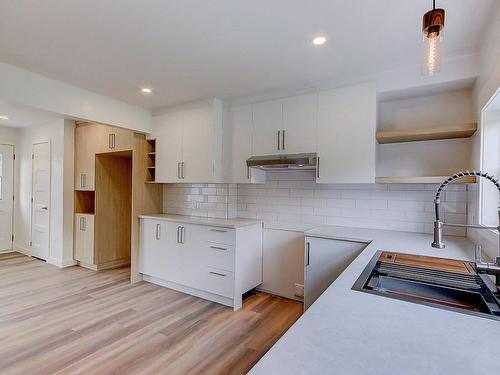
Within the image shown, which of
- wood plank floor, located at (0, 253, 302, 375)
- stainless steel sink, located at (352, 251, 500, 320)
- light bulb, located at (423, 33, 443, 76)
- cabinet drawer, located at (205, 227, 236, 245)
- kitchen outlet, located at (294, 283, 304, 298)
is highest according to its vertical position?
light bulb, located at (423, 33, 443, 76)

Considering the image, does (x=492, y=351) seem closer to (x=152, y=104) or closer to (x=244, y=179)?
(x=244, y=179)

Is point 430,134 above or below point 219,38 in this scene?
below

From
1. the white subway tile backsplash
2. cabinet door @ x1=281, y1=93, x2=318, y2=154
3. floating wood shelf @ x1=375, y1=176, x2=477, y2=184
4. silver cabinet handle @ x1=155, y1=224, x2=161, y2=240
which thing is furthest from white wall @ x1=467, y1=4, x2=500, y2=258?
silver cabinet handle @ x1=155, y1=224, x2=161, y2=240

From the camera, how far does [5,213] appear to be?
17.2 ft

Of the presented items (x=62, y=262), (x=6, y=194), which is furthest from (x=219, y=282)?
(x=6, y=194)

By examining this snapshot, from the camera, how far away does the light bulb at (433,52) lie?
1.05 metres

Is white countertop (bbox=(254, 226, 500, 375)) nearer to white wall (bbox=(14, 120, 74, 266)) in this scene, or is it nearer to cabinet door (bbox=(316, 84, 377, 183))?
cabinet door (bbox=(316, 84, 377, 183))

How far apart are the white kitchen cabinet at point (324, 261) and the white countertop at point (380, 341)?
132 cm

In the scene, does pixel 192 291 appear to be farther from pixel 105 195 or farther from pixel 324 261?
pixel 105 195

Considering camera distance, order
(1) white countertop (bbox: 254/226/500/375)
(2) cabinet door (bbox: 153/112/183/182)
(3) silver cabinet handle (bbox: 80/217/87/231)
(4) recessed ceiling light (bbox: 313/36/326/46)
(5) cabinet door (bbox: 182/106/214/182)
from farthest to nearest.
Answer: (3) silver cabinet handle (bbox: 80/217/87/231)
(2) cabinet door (bbox: 153/112/183/182)
(5) cabinet door (bbox: 182/106/214/182)
(4) recessed ceiling light (bbox: 313/36/326/46)
(1) white countertop (bbox: 254/226/500/375)

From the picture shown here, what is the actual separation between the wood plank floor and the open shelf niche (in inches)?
71.7

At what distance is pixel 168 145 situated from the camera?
364cm

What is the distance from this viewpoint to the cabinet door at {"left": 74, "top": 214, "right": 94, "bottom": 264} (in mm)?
4270

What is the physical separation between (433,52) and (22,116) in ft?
18.1
